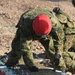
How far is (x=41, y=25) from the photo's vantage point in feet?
19.9

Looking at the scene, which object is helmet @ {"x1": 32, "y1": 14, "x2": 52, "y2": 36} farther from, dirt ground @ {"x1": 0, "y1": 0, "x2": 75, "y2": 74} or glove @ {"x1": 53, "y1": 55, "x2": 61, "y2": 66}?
dirt ground @ {"x1": 0, "y1": 0, "x2": 75, "y2": 74}

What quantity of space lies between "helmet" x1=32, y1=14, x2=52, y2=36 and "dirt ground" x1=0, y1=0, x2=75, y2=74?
2.66m

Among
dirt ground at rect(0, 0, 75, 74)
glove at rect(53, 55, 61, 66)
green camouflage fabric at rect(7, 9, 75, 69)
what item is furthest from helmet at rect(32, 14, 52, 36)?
dirt ground at rect(0, 0, 75, 74)

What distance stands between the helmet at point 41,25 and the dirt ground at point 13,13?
2.66m

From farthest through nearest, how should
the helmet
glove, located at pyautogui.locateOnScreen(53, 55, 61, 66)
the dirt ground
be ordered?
the dirt ground, glove, located at pyautogui.locateOnScreen(53, 55, 61, 66), the helmet

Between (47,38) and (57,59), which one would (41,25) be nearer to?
(47,38)

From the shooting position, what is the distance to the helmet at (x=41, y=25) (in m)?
6.06

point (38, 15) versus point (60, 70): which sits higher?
point (38, 15)

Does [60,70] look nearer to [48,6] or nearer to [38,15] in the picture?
[38,15]

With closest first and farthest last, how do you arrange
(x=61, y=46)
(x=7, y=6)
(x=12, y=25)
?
(x=61, y=46)
(x=12, y=25)
(x=7, y=6)

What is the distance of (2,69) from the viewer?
684cm

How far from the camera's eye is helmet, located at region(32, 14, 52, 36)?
606 cm

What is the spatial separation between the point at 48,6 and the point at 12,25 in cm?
288

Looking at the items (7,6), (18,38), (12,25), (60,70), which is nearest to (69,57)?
(60,70)
